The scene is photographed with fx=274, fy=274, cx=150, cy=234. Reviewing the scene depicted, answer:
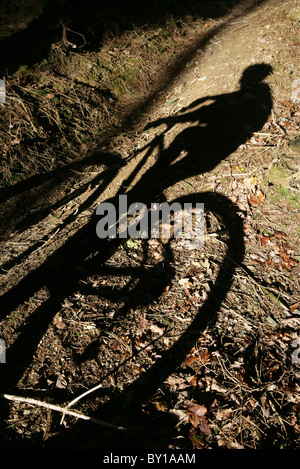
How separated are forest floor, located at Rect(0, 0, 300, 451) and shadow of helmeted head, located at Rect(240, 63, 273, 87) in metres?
0.16

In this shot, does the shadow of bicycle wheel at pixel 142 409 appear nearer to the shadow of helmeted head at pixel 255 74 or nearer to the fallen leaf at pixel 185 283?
the fallen leaf at pixel 185 283

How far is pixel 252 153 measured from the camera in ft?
15.3

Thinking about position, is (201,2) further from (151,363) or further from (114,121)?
(151,363)

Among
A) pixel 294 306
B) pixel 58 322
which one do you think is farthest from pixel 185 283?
pixel 58 322

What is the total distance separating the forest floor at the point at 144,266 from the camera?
7.78ft

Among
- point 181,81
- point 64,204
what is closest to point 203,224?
point 64,204

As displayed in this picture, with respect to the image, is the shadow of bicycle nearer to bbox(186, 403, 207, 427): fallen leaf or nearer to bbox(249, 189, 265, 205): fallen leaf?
bbox(186, 403, 207, 427): fallen leaf

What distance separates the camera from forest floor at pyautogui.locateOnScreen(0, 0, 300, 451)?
2371mm

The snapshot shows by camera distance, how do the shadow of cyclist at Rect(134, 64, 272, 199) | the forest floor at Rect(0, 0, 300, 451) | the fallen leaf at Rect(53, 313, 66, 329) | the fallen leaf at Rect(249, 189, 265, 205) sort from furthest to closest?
the shadow of cyclist at Rect(134, 64, 272, 199) → the fallen leaf at Rect(249, 189, 265, 205) → the fallen leaf at Rect(53, 313, 66, 329) → the forest floor at Rect(0, 0, 300, 451)

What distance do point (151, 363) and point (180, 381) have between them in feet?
1.08

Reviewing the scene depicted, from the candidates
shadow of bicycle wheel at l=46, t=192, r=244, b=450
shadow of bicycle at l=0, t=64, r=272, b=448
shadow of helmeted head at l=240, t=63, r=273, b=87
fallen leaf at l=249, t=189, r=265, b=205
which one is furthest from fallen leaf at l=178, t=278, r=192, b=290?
shadow of helmeted head at l=240, t=63, r=273, b=87

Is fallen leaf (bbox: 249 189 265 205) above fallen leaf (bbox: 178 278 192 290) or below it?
above

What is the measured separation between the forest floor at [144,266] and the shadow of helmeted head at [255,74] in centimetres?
16

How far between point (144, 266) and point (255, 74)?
496cm
